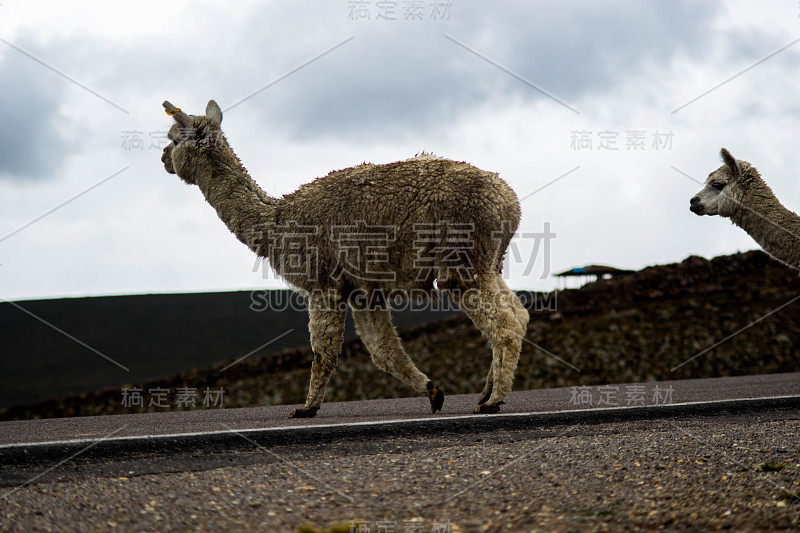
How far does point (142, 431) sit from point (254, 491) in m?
2.45

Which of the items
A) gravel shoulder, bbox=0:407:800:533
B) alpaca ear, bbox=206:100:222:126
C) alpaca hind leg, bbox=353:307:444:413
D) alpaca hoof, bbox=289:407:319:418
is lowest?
gravel shoulder, bbox=0:407:800:533

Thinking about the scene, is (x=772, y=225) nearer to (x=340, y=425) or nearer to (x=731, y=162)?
(x=731, y=162)

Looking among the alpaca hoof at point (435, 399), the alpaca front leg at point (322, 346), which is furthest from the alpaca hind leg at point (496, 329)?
the alpaca front leg at point (322, 346)

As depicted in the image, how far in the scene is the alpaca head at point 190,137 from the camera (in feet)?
26.7

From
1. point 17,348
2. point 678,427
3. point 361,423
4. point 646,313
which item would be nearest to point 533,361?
point 646,313

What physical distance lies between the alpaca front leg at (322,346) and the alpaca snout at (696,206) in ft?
16.5

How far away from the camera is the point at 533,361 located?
15.6m

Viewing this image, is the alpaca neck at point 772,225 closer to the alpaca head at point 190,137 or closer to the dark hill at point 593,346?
the dark hill at point 593,346

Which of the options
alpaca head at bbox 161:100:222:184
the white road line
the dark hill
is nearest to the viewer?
the white road line

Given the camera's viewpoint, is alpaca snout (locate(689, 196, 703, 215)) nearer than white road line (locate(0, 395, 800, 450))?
No

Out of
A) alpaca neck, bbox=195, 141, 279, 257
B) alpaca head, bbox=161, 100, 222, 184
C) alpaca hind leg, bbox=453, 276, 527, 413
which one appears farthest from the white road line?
alpaca head, bbox=161, 100, 222, 184

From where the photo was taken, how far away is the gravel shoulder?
3.37m

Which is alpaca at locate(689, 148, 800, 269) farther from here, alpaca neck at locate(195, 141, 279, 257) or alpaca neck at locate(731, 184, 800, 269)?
alpaca neck at locate(195, 141, 279, 257)

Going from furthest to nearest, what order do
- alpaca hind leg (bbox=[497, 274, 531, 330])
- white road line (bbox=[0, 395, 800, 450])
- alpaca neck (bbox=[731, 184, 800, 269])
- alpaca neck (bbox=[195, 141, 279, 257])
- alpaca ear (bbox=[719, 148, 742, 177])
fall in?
alpaca ear (bbox=[719, 148, 742, 177]), alpaca neck (bbox=[731, 184, 800, 269]), alpaca neck (bbox=[195, 141, 279, 257]), alpaca hind leg (bbox=[497, 274, 531, 330]), white road line (bbox=[0, 395, 800, 450])
